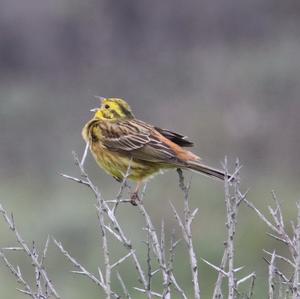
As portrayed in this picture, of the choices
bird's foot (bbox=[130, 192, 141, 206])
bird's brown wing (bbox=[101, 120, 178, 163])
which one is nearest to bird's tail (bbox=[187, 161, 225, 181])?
bird's brown wing (bbox=[101, 120, 178, 163])

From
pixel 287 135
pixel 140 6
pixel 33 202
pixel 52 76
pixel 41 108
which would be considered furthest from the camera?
pixel 140 6

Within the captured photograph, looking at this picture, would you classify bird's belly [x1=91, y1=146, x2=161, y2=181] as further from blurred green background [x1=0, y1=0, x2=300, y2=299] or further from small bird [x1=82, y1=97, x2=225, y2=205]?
blurred green background [x1=0, y1=0, x2=300, y2=299]

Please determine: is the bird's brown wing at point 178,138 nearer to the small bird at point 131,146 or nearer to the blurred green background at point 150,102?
the small bird at point 131,146

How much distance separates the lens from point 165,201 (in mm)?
15680

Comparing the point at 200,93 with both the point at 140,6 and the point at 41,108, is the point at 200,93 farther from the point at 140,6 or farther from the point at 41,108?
the point at 140,6

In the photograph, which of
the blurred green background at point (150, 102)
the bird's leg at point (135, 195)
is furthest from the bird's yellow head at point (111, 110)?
the blurred green background at point (150, 102)

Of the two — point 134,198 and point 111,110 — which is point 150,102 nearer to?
point 111,110

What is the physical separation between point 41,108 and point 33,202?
588 centimetres

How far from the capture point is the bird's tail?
763cm

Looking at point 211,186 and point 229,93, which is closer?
point 211,186

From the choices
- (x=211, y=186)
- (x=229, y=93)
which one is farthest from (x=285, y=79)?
(x=211, y=186)

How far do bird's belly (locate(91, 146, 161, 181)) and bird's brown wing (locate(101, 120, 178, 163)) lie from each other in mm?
40

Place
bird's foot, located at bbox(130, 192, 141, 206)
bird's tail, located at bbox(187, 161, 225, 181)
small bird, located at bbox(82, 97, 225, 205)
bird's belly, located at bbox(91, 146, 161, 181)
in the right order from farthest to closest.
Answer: bird's belly, located at bbox(91, 146, 161, 181) → small bird, located at bbox(82, 97, 225, 205) → bird's tail, located at bbox(187, 161, 225, 181) → bird's foot, located at bbox(130, 192, 141, 206)

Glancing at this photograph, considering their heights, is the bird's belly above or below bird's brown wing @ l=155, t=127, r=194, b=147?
below
